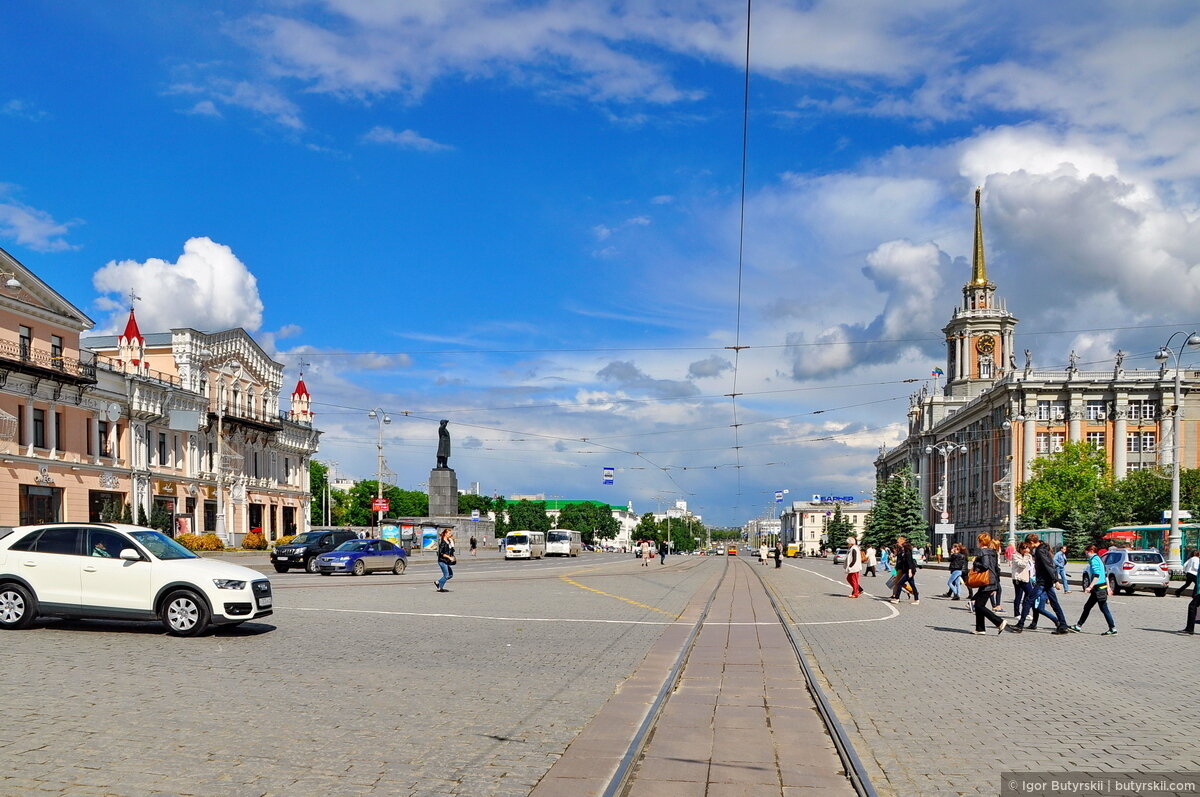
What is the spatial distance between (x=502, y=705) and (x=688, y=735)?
198 cm

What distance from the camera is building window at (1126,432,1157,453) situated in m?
95.0

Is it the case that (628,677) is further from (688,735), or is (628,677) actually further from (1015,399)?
(1015,399)

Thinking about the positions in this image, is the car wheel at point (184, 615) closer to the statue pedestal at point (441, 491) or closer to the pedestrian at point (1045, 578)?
the pedestrian at point (1045, 578)

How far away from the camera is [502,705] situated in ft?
31.5

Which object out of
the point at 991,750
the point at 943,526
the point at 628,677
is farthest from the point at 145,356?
the point at 991,750

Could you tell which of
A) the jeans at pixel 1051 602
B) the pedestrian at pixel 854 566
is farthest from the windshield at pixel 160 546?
the pedestrian at pixel 854 566

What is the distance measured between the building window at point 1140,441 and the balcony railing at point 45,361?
287 feet

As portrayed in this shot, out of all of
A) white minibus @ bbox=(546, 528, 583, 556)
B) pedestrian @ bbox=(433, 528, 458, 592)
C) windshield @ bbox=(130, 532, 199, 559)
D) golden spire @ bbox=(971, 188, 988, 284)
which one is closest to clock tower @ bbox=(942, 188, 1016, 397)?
golden spire @ bbox=(971, 188, 988, 284)

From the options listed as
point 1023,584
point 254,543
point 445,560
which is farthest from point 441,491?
point 1023,584

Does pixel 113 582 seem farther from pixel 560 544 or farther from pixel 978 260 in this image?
pixel 978 260

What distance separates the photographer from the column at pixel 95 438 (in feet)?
174

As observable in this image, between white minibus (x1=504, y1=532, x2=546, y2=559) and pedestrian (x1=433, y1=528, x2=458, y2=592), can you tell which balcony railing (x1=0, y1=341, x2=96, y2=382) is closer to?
pedestrian (x1=433, y1=528, x2=458, y2=592)

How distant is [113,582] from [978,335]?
130729 millimetres

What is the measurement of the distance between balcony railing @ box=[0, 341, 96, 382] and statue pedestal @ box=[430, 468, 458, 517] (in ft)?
94.2
